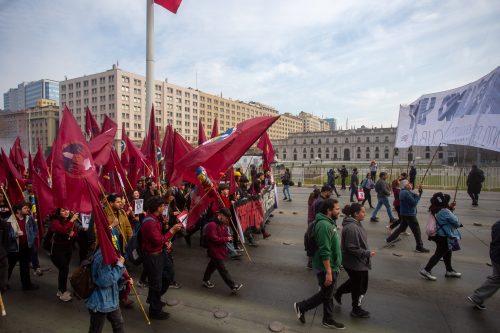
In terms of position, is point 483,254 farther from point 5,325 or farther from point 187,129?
point 187,129

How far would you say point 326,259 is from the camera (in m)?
4.15

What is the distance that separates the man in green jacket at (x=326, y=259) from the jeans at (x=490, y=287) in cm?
214

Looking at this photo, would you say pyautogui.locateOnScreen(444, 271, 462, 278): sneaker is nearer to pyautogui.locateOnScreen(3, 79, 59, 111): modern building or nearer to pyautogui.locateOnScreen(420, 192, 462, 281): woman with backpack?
pyautogui.locateOnScreen(420, 192, 462, 281): woman with backpack

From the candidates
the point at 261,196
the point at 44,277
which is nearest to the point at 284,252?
the point at 261,196

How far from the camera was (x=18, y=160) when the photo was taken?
1108cm

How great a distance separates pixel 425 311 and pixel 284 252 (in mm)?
3541

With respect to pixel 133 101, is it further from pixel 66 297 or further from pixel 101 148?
pixel 66 297

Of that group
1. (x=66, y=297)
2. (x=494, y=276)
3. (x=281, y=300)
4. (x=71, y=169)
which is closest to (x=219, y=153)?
(x=71, y=169)

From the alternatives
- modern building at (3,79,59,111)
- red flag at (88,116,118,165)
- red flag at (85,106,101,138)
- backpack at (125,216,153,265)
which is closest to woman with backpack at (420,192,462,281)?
backpack at (125,216,153,265)

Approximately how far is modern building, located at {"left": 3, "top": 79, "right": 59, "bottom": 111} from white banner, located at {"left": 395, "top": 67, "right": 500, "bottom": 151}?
168 meters

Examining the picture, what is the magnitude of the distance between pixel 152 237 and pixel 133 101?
101 meters

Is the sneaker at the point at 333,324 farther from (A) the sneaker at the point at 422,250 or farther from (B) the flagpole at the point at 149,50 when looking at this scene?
(B) the flagpole at the point at 149,50

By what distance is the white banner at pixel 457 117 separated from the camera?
4.47 m

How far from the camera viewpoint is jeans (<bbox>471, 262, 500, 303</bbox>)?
180 inches
